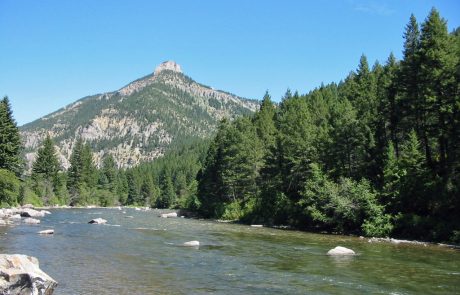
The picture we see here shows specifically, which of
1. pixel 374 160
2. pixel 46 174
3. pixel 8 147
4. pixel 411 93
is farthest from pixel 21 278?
pixel 46 174

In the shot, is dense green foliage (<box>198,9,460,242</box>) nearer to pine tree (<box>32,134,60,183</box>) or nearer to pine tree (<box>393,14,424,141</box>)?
pine tree (<box>393,14,424,141</box>)

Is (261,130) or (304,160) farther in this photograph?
(261,130)

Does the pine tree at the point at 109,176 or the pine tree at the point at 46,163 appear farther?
the pine tree at the point at 109,176

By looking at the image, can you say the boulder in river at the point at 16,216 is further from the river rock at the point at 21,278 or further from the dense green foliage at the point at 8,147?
the river rock at the point at 21,278

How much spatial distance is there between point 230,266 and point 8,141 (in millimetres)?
63239

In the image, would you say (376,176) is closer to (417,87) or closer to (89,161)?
(417,87)

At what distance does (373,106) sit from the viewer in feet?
208

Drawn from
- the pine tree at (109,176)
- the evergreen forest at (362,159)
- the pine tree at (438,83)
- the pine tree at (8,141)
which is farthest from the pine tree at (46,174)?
the pine tree at (438,83)

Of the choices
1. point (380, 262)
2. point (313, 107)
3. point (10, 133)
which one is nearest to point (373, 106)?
point (313, 107)

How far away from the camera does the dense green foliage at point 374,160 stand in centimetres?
4666

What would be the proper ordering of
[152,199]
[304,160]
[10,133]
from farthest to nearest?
[152,199], [10,133], [304,160]

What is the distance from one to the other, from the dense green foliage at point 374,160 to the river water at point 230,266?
8.58 meters

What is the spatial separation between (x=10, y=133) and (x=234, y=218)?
1637 inches

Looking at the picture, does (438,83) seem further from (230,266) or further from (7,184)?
(7,184)
